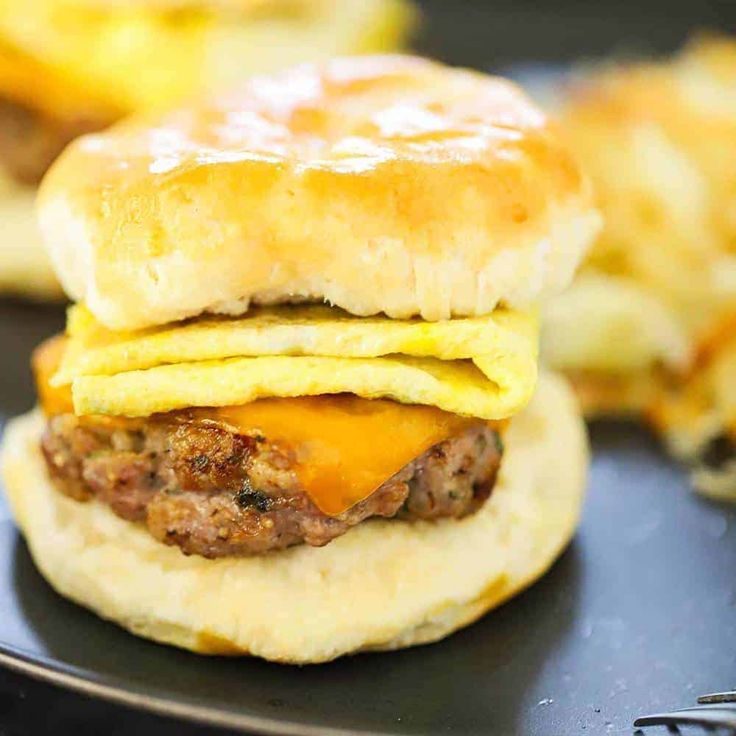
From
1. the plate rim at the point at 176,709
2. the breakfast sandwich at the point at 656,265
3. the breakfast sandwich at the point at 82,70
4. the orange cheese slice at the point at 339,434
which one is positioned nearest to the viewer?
the plate rim at the point at 176,709

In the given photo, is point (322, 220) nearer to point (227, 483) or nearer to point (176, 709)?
point (227, 483)

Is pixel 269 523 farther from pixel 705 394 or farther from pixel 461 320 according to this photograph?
pixel 705 394

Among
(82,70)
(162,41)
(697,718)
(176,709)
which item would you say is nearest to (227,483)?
(176,709)

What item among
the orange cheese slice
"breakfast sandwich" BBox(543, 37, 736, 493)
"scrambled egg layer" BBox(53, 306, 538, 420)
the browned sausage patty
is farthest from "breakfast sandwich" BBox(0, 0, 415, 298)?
the orange cheese slice

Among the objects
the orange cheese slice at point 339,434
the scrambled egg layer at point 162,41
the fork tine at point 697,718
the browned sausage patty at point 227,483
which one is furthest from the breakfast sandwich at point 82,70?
the fork tine at point 697,718

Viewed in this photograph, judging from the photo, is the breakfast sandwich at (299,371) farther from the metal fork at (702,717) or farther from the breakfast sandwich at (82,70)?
the breakfast sandwich at (82,70)

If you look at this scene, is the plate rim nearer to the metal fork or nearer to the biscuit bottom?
the biscuit bottom

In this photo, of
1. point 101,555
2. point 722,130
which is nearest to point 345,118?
point 101,555
